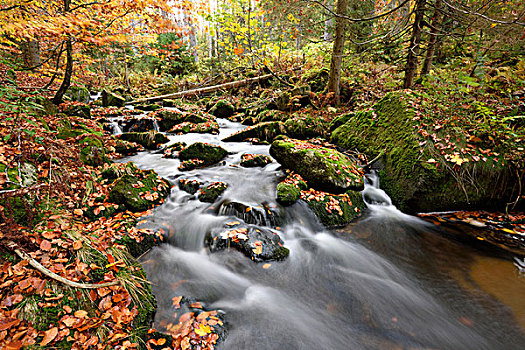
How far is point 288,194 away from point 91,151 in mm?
Answer: 5025

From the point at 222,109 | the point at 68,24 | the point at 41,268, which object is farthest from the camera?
the point at 222,109

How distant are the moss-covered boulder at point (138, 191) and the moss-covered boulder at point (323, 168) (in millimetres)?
3406

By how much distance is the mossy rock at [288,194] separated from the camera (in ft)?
17.2

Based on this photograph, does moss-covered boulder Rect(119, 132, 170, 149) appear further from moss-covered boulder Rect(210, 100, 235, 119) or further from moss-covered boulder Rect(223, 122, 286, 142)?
moss-covered boulder Rect(210, 100, 235, 119)

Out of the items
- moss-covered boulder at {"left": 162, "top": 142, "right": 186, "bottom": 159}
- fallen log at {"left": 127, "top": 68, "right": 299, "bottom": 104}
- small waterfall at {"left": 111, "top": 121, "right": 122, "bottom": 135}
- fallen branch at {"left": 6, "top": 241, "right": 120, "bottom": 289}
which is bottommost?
fallen branch at {"left": 6, "top": 241, "right": 120, "bottom": 289}

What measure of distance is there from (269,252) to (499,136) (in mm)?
5407

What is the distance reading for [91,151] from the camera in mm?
5762

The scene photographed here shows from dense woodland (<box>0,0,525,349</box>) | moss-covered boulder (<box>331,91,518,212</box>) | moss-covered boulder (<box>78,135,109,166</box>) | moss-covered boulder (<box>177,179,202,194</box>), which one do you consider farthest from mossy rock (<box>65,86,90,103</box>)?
moss-covered boulder (<box>331,91,518,212</box>)

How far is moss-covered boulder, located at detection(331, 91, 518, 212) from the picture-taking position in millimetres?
4844

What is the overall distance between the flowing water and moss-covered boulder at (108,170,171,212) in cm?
31

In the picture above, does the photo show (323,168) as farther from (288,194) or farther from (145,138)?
(145,138)

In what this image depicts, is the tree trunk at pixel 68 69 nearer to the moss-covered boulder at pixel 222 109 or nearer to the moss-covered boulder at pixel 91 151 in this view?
the moss-covered boulder at pixel 91 151

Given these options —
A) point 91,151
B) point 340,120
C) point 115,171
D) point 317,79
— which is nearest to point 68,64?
point 91,151

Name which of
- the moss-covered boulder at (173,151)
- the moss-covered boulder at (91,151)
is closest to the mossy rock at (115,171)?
the moss-covered boulder at (91,151)
